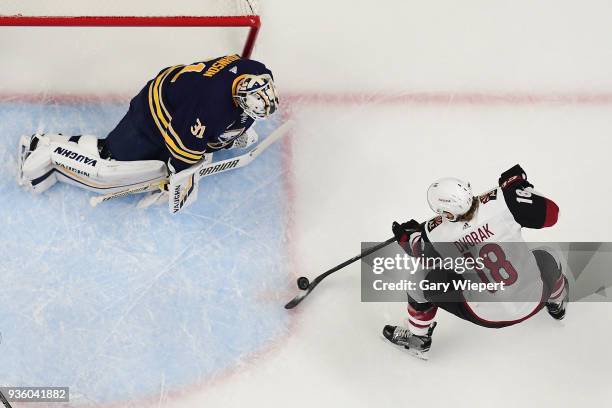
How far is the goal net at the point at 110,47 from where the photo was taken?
383 cm

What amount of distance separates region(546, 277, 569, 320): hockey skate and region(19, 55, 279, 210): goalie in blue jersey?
1.42 meters

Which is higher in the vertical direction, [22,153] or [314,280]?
[22,153]

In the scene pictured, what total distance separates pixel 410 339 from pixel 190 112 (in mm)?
1303

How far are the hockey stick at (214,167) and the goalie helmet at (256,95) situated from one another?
0.45 m

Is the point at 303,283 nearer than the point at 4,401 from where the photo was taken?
No

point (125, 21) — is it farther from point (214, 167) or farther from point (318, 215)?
point (318, 215)

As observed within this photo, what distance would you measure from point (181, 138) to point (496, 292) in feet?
4.50

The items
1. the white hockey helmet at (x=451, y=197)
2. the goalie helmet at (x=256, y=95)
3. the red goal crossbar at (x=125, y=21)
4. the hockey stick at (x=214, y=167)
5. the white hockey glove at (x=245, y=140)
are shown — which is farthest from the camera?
the white hockey glove at (x=245, y=140)

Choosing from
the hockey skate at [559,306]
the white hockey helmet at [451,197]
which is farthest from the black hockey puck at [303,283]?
the hockey skate at [559,306]

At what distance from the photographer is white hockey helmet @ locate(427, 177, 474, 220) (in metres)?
2.89

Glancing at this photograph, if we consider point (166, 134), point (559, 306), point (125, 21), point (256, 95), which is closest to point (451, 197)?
point (256, 95)

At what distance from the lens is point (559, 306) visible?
359 centimetres

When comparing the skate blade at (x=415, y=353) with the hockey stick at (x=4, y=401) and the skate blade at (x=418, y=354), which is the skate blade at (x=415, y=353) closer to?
the skate blade at (x=418, y=354)

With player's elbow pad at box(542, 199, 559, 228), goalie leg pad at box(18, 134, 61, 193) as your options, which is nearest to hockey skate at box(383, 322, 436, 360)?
player's elbow pad at box(542, 199, 559, 228)
